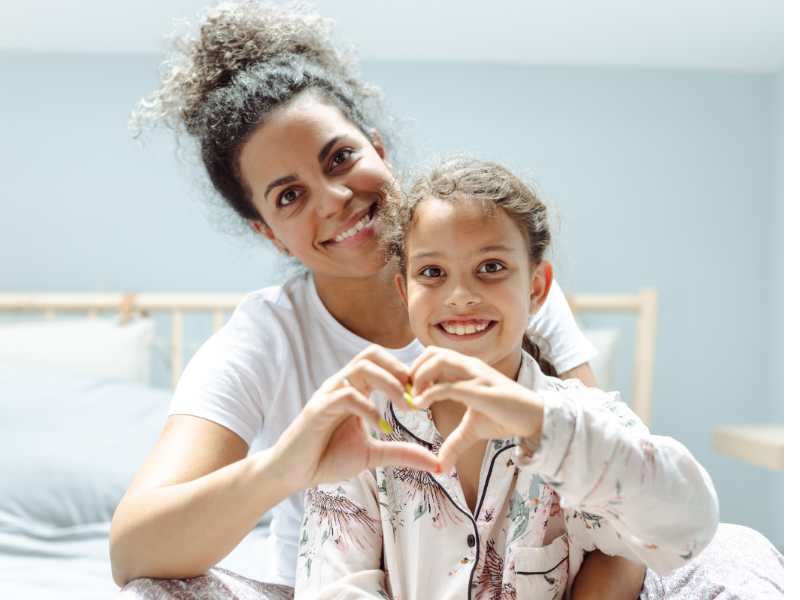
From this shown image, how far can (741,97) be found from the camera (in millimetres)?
3102

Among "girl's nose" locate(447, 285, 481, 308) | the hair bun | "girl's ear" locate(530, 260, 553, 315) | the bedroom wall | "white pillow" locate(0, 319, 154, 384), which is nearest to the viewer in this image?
"girl's nose" locate(447, 285, 481, 308)

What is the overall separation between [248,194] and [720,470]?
2.30 m

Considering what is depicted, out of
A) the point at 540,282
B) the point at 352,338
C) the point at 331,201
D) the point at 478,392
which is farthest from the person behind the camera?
the point at 352,338

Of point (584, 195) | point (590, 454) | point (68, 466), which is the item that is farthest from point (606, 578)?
point (584, 195)

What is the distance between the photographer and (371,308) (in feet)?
4.76

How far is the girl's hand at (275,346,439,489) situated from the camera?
895 mm

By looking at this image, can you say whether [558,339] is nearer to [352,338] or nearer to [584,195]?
[352,338]

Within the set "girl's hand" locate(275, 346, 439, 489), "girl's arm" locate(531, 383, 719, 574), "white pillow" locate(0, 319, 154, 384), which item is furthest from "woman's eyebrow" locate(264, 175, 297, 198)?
"white pillow" locate(0, 319, 154, 384)

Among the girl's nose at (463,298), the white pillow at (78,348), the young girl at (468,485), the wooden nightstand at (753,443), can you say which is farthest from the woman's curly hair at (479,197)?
the wooden nightstand at (753,443)

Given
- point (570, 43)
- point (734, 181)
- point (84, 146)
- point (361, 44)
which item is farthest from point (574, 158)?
point (84, 146)

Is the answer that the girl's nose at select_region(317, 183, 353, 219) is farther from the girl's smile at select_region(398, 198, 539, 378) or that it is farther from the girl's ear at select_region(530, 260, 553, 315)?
the girl's ear at select_region(530, 260, 553, 315)

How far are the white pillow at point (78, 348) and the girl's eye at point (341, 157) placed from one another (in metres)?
1.35

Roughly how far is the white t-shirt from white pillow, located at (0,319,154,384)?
1.15 m

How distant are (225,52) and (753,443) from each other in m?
2.08
